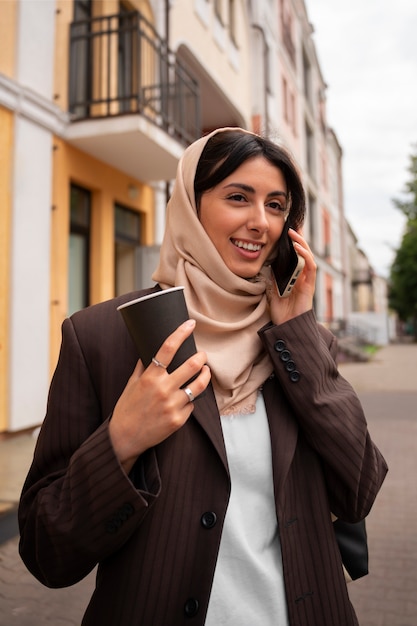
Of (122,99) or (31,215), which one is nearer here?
(31,215)

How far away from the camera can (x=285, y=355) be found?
A: 1356 mm

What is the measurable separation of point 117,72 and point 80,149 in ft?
5.90

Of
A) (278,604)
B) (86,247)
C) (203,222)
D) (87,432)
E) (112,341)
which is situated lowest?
(278,604)

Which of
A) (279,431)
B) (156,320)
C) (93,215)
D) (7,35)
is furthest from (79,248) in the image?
(156,320)

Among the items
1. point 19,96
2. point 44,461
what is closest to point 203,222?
point 44,461

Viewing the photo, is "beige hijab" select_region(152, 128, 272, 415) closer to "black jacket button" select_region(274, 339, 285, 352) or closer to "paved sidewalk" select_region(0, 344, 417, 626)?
"black jacket button" select_region(274, 339, 285, 352)

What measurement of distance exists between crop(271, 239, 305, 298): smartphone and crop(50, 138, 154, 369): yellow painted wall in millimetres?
6290

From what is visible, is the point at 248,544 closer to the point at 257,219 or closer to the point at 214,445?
the point at 214,445

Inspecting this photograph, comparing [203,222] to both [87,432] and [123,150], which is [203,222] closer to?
[87,432]

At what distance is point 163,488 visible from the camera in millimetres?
1235

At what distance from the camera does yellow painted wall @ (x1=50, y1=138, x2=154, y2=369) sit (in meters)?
7.38

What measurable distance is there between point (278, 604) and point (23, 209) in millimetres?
6350

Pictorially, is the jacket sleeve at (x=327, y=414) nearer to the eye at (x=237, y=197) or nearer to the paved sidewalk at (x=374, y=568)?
the eye at (x=237, y=197)

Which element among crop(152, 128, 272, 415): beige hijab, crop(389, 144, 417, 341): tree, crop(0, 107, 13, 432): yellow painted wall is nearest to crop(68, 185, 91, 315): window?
crop(0, 107, 13, 432): yellow painted wall
